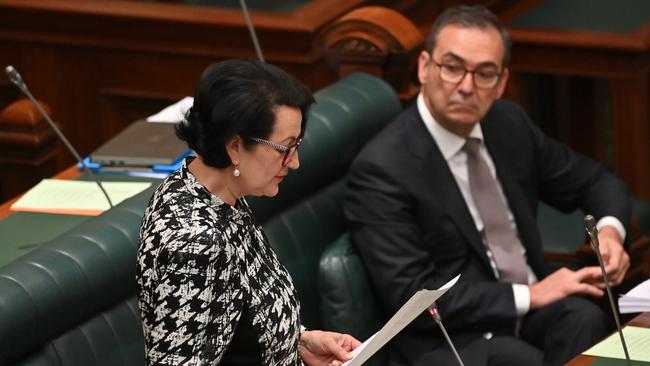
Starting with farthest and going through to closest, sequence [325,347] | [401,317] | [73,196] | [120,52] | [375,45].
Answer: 1. [120,52]
2. [375,45]
3. [73,196]
4. [325,347]
5. [401,317]

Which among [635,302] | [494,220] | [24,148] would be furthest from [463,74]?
[24,148]

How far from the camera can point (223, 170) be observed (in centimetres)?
220

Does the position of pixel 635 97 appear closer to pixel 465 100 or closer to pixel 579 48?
pixel 579 48

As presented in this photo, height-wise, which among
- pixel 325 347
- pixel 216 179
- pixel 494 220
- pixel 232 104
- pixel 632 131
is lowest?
pixel 632 131

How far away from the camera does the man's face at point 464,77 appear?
122 inches

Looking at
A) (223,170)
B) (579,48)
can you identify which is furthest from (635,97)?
(223,170)

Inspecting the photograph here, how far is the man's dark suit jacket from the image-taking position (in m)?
2.98

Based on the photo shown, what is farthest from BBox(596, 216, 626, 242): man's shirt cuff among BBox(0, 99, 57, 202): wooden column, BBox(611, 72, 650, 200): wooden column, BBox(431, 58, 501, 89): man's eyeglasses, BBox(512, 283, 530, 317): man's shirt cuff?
BBox(0, 99, 57, 202): wooden column

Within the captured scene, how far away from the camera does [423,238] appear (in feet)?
10.0

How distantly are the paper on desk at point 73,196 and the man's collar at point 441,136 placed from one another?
2.08ft

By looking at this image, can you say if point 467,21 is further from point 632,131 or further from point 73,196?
point 632,131

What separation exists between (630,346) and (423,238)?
2.14 ft

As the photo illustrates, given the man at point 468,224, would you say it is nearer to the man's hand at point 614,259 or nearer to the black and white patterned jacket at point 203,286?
the man's hand at point 614,259

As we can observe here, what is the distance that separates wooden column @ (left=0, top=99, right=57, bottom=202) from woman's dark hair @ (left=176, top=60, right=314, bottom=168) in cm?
144
